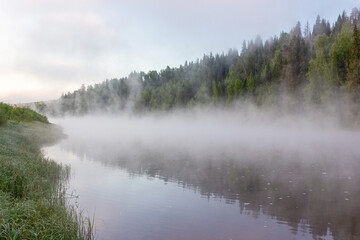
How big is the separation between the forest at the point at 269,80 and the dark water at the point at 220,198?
39.0 metres

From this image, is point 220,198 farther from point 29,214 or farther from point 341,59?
point 341,59

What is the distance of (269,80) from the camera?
301 ft

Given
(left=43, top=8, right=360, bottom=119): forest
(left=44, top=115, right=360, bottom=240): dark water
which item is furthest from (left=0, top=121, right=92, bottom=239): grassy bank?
(left=43, top=8, right=360, bottom=119): forest

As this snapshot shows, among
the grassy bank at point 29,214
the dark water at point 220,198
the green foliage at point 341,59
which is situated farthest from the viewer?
the green foliage at point 341,59

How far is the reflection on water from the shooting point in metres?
11.0

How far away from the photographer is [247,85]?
324 feet

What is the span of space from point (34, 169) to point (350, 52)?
62163 mm

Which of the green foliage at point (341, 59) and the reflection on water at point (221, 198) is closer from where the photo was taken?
the reflection on water at point (221, 198)

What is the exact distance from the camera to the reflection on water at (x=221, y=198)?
11.0m

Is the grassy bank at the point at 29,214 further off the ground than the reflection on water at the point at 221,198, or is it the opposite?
the grassy bank at the point at 29,214

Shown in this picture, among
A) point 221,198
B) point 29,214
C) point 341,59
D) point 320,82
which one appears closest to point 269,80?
point 320,82

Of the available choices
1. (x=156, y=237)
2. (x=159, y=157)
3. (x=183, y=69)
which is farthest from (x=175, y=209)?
(x=183, y=69)

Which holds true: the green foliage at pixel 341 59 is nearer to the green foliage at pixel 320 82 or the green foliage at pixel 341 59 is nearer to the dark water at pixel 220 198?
the green foliage at pixel 320 82

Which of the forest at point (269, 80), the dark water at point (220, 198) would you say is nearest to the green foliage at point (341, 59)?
the forest at point (269, 80)
